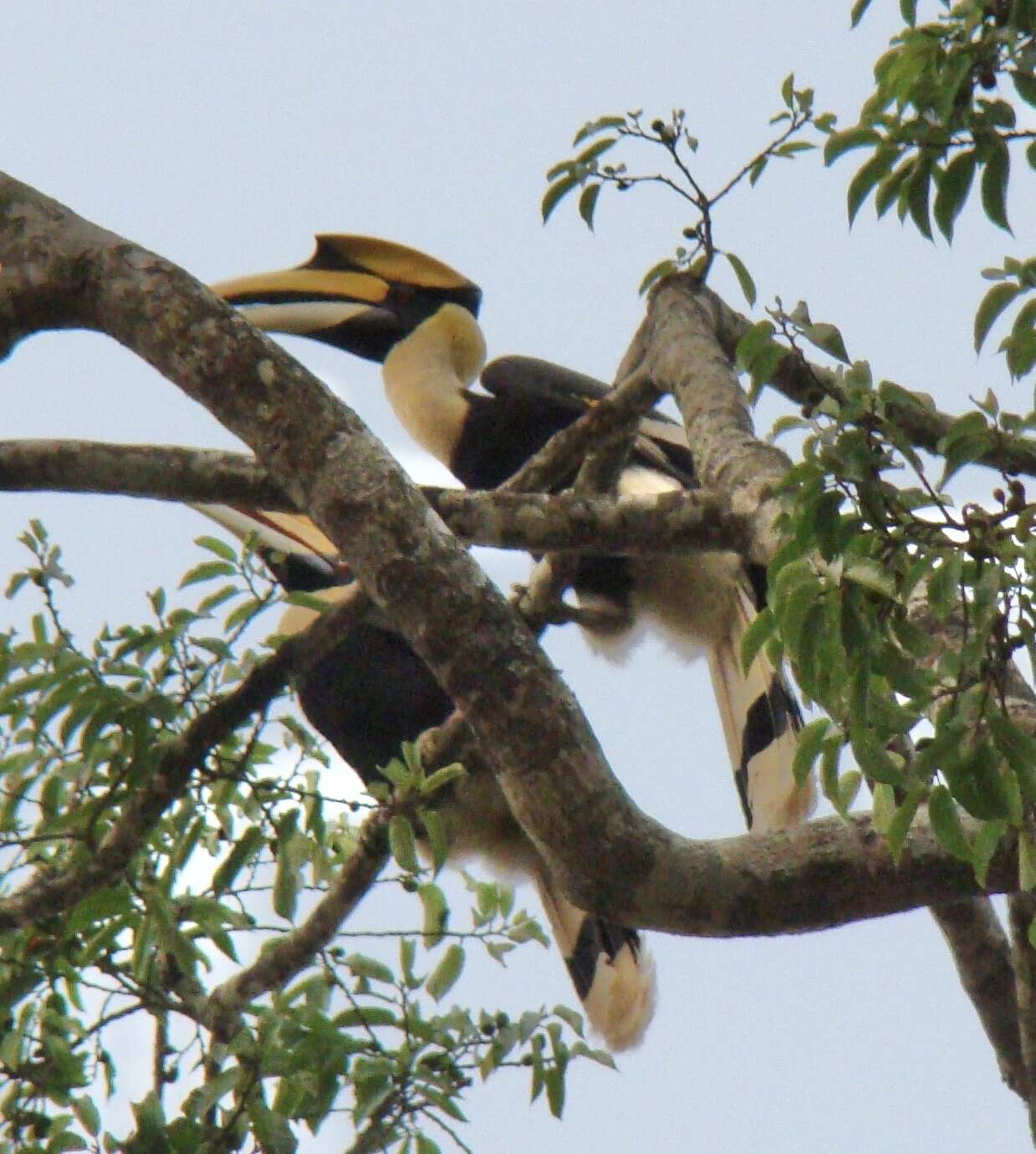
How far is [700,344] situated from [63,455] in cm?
89

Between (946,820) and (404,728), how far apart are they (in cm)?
229

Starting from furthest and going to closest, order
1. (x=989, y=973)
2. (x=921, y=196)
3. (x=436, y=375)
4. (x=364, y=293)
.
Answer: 1. (x=364, y=293)
2. (x=436, y=375)
3. (x=989, y=973)
4. (x=921, y=196)

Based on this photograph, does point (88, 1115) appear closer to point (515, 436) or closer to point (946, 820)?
point (946, 820)

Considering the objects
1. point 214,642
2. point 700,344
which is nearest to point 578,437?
point 700,344

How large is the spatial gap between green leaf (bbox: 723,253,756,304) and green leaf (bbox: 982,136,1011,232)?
0.66 metres

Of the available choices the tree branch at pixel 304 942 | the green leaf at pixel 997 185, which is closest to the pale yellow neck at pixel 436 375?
the tree branch at pixel 304 942

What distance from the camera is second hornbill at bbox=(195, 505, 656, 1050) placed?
329 cm

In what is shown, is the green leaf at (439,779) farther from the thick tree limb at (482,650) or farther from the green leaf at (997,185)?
the green leaf at (997,185)

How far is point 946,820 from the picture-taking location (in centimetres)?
138

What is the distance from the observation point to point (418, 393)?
4098 mm

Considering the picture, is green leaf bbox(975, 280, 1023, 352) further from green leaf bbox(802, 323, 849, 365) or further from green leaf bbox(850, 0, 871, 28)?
green leaf bbox(850, 0, 871, 28)

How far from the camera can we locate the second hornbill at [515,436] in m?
3.26

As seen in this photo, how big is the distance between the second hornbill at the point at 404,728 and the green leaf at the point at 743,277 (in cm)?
117

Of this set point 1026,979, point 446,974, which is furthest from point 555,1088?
point 1026,979
